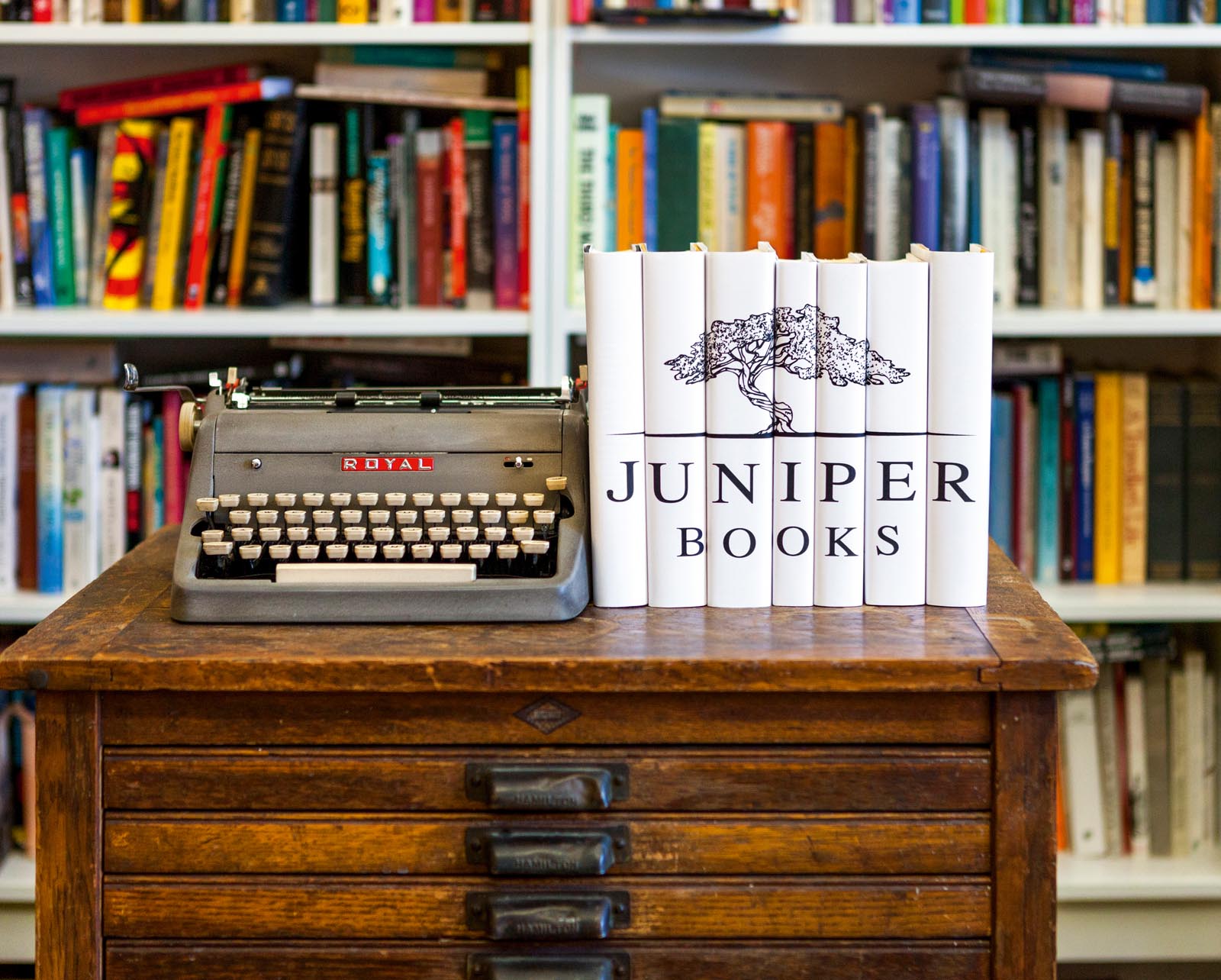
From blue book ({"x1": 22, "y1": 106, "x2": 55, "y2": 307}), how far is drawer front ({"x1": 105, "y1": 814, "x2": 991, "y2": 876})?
111 centimetres

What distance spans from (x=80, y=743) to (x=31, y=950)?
3.56 feet

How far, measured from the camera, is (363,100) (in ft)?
6.13

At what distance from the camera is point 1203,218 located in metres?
1.87

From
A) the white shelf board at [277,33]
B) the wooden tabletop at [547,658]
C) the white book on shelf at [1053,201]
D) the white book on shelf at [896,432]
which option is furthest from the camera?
the white book on shelf at [1053,201]

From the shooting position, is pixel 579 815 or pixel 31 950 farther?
pixel 31 950

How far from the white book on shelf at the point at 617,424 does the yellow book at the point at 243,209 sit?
915mm

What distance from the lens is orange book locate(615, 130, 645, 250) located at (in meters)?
1.87

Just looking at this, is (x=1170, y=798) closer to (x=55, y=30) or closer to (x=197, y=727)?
(x=197, y=727)

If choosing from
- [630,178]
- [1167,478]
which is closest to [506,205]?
[630,178]

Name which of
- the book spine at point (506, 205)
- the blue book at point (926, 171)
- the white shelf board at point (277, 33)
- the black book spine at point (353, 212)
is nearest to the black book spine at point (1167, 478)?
the blue book at point (926, 171)

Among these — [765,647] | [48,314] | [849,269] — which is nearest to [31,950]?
[48,314]

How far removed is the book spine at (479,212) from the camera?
186 centimetres

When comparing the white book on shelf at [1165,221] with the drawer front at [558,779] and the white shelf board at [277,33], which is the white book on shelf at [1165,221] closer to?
the white shelf board at [277,33]

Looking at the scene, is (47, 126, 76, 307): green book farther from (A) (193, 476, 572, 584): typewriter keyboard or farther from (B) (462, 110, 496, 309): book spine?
(A) (193, 476, 572, 584): typewriter keyboard
